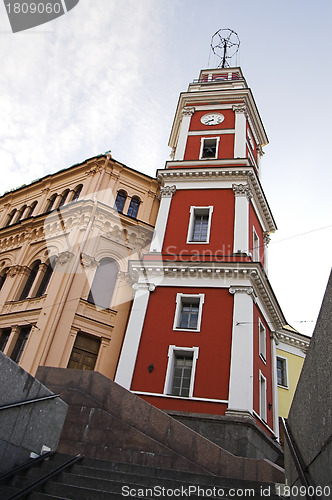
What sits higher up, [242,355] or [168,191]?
[168,191]

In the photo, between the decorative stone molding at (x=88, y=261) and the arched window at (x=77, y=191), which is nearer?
the decorative stone molding at (x=88, y=261)

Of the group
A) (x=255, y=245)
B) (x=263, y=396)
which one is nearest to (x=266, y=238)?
(x=255, y=245)

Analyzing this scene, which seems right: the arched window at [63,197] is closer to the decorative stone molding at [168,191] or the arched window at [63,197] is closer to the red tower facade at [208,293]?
the red tower facade at [208,293]

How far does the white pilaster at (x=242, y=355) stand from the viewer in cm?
1677

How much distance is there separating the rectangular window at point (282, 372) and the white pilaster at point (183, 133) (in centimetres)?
1553

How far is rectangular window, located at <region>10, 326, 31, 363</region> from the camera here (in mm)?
20969

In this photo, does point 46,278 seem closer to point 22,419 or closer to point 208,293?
point 208,293

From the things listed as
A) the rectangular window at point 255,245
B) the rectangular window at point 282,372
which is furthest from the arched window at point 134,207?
the rectangular window at point 282,372

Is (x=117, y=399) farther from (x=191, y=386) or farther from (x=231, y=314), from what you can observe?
(x=231, y=314)

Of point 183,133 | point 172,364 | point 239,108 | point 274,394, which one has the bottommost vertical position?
point 172,364

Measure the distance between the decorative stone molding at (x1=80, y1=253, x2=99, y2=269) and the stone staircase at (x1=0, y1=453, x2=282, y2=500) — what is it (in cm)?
1527

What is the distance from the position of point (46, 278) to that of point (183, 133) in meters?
14.2

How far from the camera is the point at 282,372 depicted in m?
26.9

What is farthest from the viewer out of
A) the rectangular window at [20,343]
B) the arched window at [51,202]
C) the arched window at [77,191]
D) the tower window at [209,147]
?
the arched window at [51,202]
